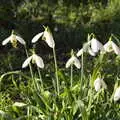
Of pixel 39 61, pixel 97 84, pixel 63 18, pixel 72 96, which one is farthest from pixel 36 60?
pixel 63 18

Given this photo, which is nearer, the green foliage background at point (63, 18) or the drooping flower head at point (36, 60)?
the drooping flower head at point (36, 60)

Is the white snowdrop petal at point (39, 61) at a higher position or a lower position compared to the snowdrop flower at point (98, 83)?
higher

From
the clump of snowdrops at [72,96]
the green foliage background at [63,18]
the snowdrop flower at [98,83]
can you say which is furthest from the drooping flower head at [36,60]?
the green foliage background at [63,18]

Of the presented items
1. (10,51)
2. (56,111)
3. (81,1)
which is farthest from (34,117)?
(81,1)

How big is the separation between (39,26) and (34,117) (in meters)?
3.90

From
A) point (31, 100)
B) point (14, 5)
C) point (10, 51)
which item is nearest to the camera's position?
point (31, 100)

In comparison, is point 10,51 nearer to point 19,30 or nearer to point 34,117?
point 19,30

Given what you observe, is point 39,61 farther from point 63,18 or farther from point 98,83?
point 63,18

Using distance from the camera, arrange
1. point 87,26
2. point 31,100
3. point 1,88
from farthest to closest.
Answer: point 87,26 → point 1,88 → point 31,100

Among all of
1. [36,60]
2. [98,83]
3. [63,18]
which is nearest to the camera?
[98,83]

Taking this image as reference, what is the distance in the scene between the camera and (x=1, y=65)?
642 centimetres

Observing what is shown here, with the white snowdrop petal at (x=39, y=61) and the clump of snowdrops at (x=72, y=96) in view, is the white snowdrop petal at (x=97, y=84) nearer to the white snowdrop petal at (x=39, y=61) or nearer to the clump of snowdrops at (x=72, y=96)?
the clump of snowdrops at (x=72, y=96)

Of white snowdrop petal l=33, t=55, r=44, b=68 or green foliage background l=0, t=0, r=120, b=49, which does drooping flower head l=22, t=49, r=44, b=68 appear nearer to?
white snowdrop petal l=33, t=55, r=44, b=68

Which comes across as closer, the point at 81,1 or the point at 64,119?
the point at 64,119
